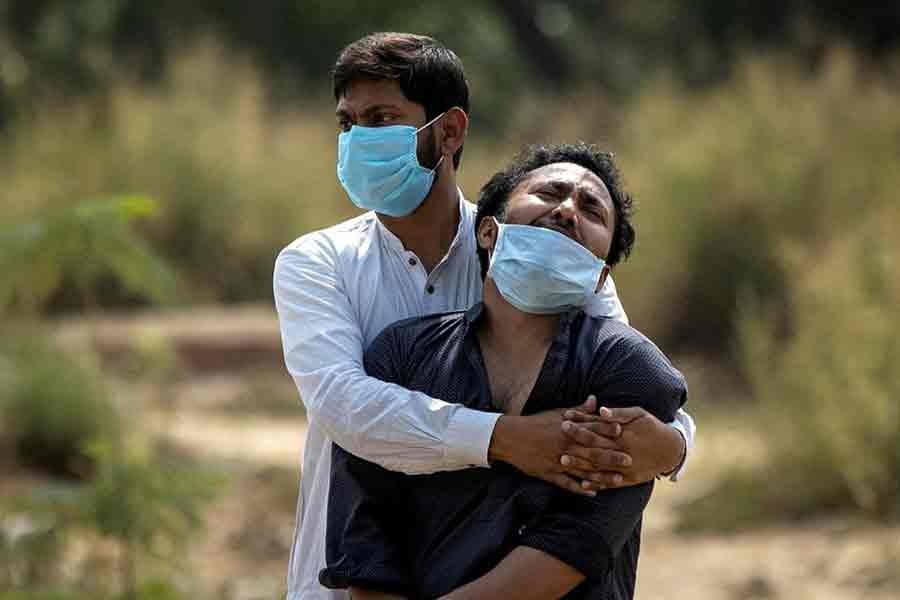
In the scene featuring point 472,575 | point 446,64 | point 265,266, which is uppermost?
point 446,64

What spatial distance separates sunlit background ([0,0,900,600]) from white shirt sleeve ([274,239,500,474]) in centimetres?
238

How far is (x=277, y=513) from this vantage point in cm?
819

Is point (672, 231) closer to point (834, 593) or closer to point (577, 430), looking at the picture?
point (834, 593)

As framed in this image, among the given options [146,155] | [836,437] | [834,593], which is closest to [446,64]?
[834,593]

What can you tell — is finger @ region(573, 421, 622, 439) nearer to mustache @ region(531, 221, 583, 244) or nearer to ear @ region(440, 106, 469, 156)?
mustache @ region(531, 221, 583, 244)

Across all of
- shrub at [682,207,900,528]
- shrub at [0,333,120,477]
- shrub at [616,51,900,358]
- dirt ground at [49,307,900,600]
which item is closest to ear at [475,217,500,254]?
dirt ground at [49,307,900,600]

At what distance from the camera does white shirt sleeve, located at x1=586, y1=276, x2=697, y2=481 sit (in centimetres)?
301

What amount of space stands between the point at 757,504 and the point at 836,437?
0.60 m

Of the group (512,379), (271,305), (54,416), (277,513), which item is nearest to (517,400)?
(512,379)

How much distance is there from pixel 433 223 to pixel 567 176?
0.35 metres

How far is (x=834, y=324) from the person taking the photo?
8.07m

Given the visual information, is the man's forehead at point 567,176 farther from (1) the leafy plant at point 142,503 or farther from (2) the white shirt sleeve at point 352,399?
(1) the leafy plant at point 142,503

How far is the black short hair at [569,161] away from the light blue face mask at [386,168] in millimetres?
146

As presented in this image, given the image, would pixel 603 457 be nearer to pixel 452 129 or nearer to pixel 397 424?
pixel 397 424
